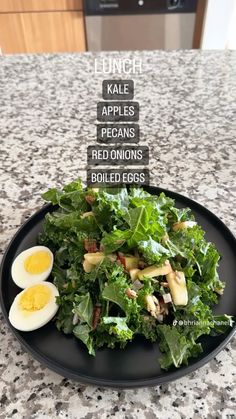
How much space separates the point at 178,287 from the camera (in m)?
0.65

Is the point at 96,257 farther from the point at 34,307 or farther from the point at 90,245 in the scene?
the point at 34,307

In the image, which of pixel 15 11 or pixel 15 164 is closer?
pixel 15 164

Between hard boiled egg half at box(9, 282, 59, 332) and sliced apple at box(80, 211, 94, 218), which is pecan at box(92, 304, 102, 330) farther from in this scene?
sliced apple at box(80, 211, 94, 218)

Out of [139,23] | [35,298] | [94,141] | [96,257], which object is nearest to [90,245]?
[96,257]

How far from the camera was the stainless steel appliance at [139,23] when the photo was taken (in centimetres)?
243

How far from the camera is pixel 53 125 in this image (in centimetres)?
131

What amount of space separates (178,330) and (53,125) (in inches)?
36.0

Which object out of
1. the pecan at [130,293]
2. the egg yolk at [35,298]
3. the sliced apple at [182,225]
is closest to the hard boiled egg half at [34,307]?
the egg yolk at [35,298]

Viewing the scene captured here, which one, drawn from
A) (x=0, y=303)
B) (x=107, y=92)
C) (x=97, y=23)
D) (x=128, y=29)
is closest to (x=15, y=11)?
(x=97, y=23)

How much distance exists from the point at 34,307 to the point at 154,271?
23 centimetres

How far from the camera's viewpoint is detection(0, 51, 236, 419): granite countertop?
62 centimetres

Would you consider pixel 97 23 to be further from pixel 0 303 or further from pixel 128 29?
pixel 0 303

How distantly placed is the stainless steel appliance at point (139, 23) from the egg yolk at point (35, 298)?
7.51 ft

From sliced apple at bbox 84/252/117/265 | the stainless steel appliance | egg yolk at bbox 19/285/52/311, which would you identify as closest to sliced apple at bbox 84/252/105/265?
sliced apple at bbox 84/252/117/265
